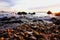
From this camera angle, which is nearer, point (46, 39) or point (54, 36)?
point (46, 39)

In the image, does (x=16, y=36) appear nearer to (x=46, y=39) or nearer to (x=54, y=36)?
(x=46, y=39)

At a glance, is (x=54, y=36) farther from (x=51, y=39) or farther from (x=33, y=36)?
(x=33, y=36)

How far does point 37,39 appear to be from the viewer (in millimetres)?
10172

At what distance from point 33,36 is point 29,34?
410 mm

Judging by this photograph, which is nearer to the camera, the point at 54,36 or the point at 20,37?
the point at 20,37

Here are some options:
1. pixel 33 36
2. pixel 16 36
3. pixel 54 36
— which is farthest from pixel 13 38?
pixel 54 36

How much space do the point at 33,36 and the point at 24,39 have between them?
0.58 metres

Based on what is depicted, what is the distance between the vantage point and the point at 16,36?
397 inches

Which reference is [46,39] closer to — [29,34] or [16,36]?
[29,34]

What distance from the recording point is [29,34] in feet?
35.1

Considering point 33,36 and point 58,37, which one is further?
point 58,37

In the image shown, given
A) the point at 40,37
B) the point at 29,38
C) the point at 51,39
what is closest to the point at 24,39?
the point at 29,38

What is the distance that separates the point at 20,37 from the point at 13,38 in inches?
14.7

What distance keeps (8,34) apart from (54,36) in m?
2.74
